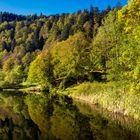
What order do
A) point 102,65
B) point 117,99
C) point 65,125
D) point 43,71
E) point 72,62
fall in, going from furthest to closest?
point 43,71 → point 72,62 → point 102,65 → point 117,99 → point 65,125

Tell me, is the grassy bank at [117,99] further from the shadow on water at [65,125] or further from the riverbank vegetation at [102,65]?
the shadow on water at [65,125]

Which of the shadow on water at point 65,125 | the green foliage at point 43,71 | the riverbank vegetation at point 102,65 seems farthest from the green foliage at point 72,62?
the shadow on water at point 65,125

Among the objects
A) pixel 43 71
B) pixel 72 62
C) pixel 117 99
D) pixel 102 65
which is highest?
pixel 72 62

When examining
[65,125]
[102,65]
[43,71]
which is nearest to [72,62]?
[102,65]

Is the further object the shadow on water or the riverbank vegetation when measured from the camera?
the riverbank vegetation

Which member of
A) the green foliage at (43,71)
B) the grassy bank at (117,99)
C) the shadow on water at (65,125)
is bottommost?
the shadow on water at (65,125)

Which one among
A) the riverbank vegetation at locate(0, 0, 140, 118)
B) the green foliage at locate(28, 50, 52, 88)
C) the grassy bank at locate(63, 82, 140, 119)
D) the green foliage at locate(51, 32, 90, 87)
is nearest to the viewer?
the riverbank vegetation at locate(0, 0, 140, 118)

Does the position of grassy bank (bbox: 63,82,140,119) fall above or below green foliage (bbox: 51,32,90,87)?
below

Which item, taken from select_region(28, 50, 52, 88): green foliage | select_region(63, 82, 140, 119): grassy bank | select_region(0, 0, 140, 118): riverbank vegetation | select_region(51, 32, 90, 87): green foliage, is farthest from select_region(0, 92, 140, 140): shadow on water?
select_region(28, 50, 52, 88): green foliage

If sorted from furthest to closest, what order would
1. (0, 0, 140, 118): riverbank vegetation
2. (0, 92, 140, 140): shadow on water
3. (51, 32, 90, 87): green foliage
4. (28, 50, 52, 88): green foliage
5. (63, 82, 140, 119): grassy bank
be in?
(28, 50, 52, 88): green foliage < (51, 32, 90, 87): green foliage < (63, 82, 140, 119): grassy bank < (0, 0, 140, 118): riverbank vegetation < (0, 92, 140, 140): shadow on water

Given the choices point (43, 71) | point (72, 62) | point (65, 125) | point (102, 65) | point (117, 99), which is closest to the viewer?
point (65, 125)

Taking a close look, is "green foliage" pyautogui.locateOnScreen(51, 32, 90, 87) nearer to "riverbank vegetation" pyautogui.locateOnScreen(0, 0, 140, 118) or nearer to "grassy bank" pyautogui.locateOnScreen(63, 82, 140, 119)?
"riverbank vegetation" pyautogui.locateOnScreen(0, 0, 140, 118)

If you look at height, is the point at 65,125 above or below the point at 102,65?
below

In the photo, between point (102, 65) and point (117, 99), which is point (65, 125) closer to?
point (117, 99)
